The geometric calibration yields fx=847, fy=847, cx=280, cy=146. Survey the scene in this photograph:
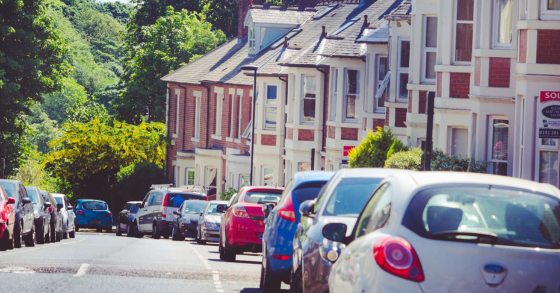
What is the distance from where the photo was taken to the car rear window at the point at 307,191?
398 inches

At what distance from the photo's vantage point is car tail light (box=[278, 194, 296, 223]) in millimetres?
10109

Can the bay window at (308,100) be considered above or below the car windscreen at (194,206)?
above

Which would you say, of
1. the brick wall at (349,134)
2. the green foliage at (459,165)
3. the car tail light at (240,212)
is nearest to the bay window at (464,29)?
the green foliage at (459,165)

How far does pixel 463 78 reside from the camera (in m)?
18.2

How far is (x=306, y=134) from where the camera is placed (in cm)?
3231

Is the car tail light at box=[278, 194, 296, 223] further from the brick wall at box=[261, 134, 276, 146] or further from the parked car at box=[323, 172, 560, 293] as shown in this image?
the brick wall at box=[261, 134, 276, 146]

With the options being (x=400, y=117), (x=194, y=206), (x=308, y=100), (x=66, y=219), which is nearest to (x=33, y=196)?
(x=66, y=219)

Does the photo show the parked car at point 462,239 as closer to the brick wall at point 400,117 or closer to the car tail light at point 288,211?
the car tail light at point 288,211

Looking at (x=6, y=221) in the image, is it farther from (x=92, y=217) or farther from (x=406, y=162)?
(x=92, y=217)

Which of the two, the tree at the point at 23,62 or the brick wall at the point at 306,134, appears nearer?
the brick wall at the point at 306,134

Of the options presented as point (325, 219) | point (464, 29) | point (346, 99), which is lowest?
point (325, 219)

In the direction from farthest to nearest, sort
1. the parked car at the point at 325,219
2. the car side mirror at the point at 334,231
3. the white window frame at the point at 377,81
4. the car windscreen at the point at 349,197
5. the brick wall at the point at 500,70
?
1. the white window frame at the point at 377,81
2. the brick wall at the point at 500,70
3. the car windscreen at the point at 349,197
4. the parked car at the point at 325,219
5. the car side mirror at the point at 334,231

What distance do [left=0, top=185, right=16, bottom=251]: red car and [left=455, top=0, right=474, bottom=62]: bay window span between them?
9827mm

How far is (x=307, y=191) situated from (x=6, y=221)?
336 inches
